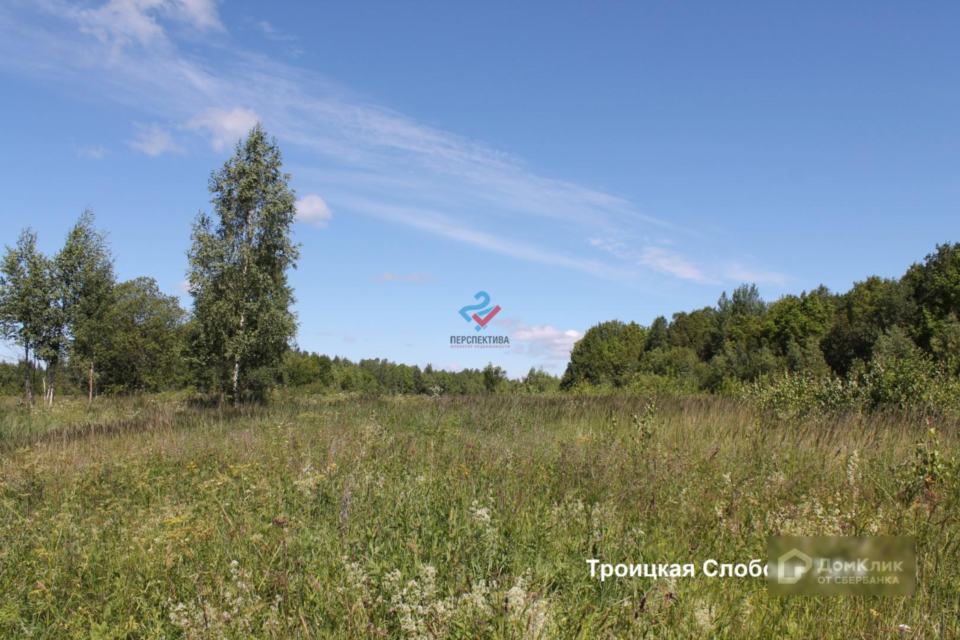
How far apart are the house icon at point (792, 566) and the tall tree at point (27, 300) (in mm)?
33070

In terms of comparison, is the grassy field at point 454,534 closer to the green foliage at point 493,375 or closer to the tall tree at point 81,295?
the tall tree at point 81,295

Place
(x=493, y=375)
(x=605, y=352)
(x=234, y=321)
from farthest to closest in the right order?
(x=605, y=352) < (x=493, y=375) < (x=234, y=321)

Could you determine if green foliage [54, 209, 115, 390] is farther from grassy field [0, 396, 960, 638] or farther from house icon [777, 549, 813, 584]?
house icon [777, 549, 813, 584]

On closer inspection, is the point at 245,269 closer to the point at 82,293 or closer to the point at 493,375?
the point at 82,293

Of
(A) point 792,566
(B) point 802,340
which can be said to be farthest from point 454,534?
(B) point 802,340

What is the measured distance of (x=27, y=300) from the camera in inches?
1049

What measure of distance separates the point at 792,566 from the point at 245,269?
23059 mm

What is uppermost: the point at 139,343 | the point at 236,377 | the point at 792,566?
the point at 139,343

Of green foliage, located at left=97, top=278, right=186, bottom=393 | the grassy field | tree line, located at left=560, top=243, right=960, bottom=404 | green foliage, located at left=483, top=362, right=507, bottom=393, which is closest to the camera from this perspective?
the grassy field

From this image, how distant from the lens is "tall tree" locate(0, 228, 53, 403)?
26562 millimetres

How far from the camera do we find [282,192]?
932 inches

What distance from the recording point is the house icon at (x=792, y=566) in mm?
3105

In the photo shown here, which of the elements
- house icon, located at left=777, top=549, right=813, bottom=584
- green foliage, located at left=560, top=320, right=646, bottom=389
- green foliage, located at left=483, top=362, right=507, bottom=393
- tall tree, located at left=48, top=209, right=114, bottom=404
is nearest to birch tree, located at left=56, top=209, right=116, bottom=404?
tall tree, located at left=48, top=209, right=114, bottom=404

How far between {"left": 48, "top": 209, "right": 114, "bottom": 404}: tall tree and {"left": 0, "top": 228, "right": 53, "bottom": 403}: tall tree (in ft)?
1.94
